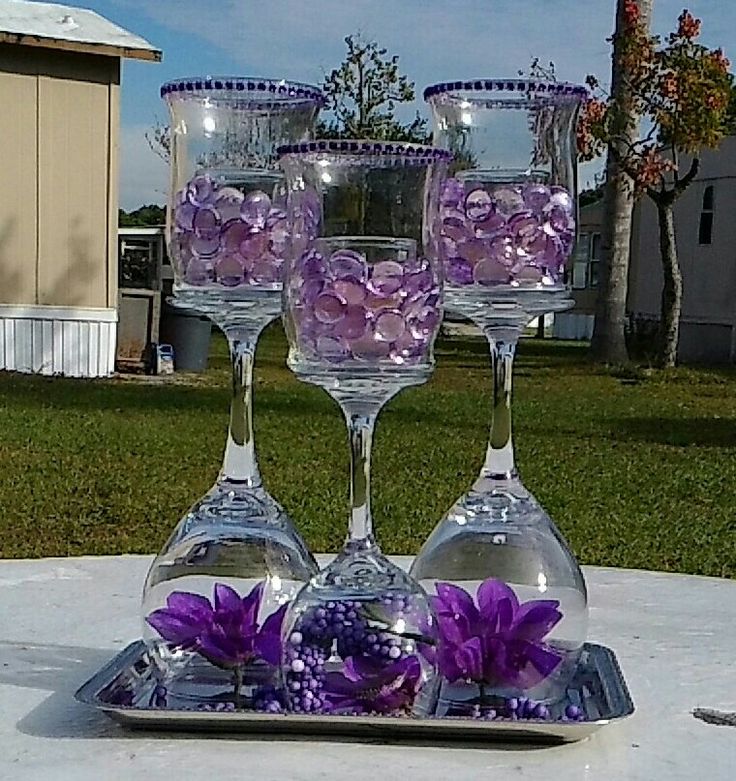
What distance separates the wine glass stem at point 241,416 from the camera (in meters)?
1.11

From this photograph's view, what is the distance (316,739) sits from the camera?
100 cm

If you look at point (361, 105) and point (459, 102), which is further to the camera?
point (361, 105)

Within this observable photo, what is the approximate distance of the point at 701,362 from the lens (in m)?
15.2

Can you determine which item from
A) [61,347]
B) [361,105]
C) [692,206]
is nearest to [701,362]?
[692,206]

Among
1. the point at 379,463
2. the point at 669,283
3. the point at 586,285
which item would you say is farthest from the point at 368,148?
the point at 586,285

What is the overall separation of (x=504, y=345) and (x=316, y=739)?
35 centimetres

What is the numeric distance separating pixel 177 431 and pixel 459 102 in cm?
600

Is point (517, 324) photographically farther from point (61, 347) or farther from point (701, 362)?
point (701, 362)

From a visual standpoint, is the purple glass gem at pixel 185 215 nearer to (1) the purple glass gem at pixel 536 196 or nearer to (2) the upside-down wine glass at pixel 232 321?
(2) the upside-down wine glass at pixel 232 321

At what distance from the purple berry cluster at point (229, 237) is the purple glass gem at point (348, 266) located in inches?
4.9

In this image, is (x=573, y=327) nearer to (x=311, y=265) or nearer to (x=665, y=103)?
(x=665, y=103)

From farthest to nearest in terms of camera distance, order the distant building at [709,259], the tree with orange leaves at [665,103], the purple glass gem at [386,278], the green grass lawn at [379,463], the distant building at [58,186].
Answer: the distant building at [709,259], the tree with orange leaves at [665,103], the distant building at [58,186], the green grass lawn at [379,463], the purple glass gem at [386,278]

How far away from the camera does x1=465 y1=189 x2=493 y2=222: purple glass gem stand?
3.46 feet

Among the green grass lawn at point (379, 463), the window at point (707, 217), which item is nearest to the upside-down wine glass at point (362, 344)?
the green grass lawn at point (379, 463)
